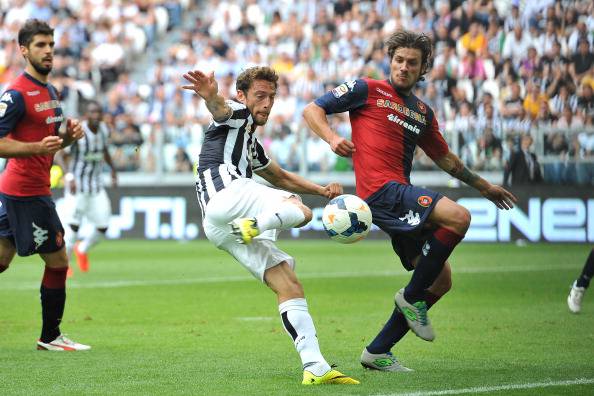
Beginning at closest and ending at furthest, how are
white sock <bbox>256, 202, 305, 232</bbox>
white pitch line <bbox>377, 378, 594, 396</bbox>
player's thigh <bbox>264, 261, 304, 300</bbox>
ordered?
white pitch line <bbox>377, 378, 594, 396</bbox>, white sock <bbox>256, 202, 305, 232</bbox>, player's thigh <bbox>264, 261, 304, 300</bbox>

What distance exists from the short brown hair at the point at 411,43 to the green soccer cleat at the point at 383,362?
204cm

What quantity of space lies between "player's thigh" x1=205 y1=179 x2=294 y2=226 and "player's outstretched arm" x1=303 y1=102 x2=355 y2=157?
1.44 ft

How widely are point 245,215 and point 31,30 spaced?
2.68 m

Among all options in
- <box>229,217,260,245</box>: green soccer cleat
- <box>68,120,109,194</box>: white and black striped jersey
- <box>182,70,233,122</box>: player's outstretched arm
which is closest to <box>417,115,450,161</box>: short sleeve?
<box>182,70,233,122</box>: player's outstretched arm

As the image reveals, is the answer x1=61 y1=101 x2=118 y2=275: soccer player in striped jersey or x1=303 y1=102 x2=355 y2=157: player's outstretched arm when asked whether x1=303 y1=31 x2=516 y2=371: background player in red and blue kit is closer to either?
x1=303 y1=102 x2=355 y2=157: player's outstretched arm

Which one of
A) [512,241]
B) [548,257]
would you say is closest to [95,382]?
[548,257]

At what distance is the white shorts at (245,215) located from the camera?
23.2 ft

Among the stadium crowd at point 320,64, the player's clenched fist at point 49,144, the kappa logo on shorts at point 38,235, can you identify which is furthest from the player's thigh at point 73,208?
the player's clenched fist at point 49,144

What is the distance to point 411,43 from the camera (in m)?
7.84

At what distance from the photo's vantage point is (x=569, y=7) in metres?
22.8

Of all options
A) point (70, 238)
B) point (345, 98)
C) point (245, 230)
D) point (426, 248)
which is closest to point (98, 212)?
point (70, 238)

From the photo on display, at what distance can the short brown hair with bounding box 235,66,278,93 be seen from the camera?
24.0ft

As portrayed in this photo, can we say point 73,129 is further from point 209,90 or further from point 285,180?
point 209,90

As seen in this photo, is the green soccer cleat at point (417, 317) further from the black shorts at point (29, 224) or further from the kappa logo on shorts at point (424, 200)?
the black shorts at point (29, 224)
